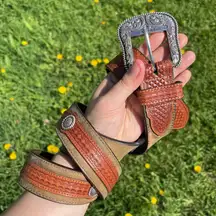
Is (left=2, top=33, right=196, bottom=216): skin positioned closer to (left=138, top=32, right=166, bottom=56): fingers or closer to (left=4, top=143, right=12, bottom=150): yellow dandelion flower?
(left=138, top=32, right=166, bottom=56): fingers

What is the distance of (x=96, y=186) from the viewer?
1.73 m

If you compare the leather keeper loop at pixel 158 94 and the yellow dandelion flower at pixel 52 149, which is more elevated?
the leather keeper loop at pixel 158 94

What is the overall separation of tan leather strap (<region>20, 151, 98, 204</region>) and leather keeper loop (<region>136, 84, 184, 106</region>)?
0.47 m

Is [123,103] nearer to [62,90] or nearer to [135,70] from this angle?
[135,70]

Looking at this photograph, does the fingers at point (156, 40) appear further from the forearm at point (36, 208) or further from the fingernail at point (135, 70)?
the forearm at point (36, 208)

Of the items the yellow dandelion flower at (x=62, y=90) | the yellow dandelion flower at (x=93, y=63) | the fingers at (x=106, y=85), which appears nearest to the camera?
the fingers at (x=106, y=85)

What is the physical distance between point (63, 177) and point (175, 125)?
710 mm

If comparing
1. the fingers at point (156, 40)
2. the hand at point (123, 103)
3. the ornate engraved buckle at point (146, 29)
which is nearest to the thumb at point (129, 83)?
the hand at point (123, 103)

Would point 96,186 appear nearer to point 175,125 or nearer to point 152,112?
point 152,112

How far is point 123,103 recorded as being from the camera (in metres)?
1.99

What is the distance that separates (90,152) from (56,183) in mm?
196

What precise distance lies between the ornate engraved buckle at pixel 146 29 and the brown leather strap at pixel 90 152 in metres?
0.42

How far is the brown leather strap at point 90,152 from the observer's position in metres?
1.71

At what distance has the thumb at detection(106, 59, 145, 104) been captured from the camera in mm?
1815
